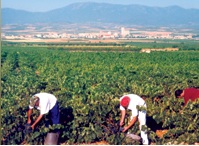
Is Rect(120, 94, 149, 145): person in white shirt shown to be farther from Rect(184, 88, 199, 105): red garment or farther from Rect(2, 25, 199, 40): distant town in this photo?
Rect(2, 25, 199, 40): distant town

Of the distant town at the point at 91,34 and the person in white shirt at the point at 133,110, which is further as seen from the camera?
the distant town at the point at 91,34

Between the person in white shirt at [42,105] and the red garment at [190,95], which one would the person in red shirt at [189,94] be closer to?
the red garment at [190,95]

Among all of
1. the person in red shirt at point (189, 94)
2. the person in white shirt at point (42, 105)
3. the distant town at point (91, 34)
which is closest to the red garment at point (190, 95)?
the person in red shirt at point (189, 94)

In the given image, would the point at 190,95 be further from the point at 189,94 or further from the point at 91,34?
the point at 91,34

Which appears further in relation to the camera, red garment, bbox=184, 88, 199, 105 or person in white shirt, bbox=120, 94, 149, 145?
red garment, bbox=184, 88, 199, 105

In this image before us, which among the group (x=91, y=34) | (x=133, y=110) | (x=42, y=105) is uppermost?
(x=42, y=105)

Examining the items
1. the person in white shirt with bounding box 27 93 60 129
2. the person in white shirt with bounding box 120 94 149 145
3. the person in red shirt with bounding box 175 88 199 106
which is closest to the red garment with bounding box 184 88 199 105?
the person in red shirt with bounding box 175 88 199 106

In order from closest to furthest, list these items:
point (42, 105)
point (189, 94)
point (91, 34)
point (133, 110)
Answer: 1. point (42, 105)
2. point (133, 110)
3. point (189, 94)
4. point (91, 34)

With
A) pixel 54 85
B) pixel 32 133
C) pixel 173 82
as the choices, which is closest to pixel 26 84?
pixel 54 85

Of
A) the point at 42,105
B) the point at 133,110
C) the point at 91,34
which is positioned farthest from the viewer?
the point at 91,34

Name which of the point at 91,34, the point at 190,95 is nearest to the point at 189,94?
the point at 190,95

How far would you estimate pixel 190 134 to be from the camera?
874 centimetres

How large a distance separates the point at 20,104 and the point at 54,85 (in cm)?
619

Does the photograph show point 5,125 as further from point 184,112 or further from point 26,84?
point 26,84
